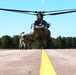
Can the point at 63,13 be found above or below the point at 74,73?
above

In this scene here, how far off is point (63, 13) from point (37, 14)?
185 inches

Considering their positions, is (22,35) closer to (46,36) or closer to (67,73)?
(46,36)

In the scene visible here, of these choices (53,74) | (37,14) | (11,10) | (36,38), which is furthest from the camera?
(36,38)

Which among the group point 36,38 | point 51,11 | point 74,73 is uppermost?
point 51,11

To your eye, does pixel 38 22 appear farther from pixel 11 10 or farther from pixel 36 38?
pixel 11 10

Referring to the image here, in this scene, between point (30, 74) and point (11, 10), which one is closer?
point (30, 74)

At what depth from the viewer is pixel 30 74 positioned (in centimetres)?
704

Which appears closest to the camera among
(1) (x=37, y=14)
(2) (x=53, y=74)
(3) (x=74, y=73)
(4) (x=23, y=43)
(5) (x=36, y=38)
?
(2) (x=53, y=74)

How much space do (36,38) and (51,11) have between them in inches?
251

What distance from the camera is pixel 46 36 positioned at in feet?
103

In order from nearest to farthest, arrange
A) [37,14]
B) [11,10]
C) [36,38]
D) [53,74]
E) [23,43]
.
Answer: [53,74]
[11,10]
[37,14]
[36,38]
[23,43]

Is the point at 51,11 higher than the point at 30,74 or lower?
higher

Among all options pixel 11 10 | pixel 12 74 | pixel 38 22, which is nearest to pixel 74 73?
pixel 12 74

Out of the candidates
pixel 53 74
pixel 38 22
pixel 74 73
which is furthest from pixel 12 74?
pixel 38 22
